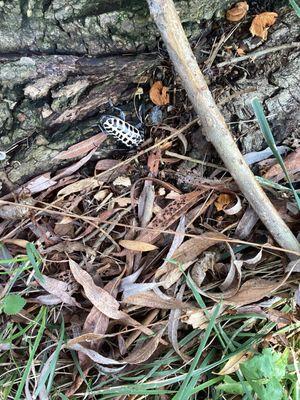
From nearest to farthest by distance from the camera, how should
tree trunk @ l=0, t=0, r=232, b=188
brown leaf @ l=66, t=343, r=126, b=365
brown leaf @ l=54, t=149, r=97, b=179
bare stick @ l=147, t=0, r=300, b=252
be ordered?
bare stick @ l=147, t=0, r=300, b=252
tree trunk @ l=0, t=0, r=232, b=188
brown leaf @ l=66, t=343, r=126, b=365
brown leaf @ l=54, t=149, r=97, b=179

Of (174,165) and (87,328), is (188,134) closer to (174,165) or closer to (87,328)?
(174,165)

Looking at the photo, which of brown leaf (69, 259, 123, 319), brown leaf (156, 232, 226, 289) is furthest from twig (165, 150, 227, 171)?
brown leaf (69, 259, 123, 319)

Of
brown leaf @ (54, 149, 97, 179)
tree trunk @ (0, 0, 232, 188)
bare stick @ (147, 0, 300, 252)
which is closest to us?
bare stick @ (147, 0, 300, 252)

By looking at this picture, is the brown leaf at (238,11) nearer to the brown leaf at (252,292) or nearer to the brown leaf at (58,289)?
the brown leaf at (252,292)

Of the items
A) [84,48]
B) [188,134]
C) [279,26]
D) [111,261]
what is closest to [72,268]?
[111,261]

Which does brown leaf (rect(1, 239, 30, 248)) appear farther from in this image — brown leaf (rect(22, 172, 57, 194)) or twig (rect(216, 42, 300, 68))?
twig (rect(216, 42, 300, 68))

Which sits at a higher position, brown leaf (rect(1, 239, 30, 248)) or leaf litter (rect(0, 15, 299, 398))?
brown leaf (rect(1, 239, 30, 248))

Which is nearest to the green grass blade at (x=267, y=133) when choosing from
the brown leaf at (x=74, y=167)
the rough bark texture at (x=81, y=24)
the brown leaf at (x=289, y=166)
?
the brown leaf at (x=289, y=166)
